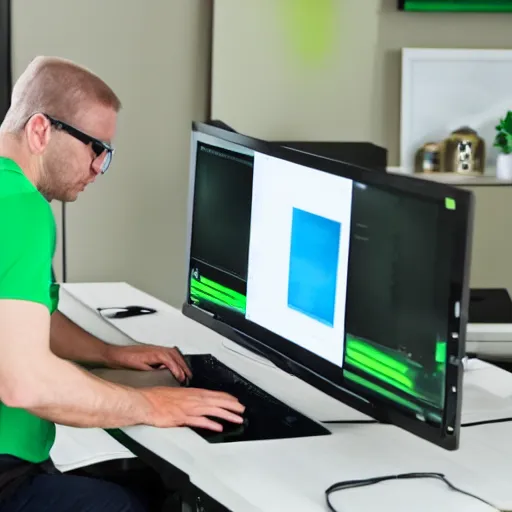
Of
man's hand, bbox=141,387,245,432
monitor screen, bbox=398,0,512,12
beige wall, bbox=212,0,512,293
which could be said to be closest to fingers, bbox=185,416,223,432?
man's hand, bbox=141,387,245,432

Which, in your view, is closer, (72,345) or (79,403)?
(79,403)

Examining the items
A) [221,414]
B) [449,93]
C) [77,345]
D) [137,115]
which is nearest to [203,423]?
[221,414]

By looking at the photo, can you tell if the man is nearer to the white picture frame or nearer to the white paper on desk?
the white paper on desk

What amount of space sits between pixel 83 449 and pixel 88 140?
744mm

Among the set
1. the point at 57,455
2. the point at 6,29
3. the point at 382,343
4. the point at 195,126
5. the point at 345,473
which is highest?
the point at 6,29

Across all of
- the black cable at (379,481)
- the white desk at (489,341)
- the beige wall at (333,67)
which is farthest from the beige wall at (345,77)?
the black cable at (379,481)

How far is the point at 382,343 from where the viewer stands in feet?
5.40

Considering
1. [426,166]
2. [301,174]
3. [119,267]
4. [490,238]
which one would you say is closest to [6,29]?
[119,267]

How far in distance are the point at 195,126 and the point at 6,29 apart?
6.93 ft

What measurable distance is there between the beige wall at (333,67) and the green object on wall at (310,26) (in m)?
0.02

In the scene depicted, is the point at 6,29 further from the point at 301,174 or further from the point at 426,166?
the point at 301,174

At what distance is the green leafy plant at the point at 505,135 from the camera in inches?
163

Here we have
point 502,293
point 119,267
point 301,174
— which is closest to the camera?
point 301,174

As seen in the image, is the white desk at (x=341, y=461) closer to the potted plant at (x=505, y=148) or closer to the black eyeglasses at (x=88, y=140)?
the black eyeglasses at (x=88, y=140)
